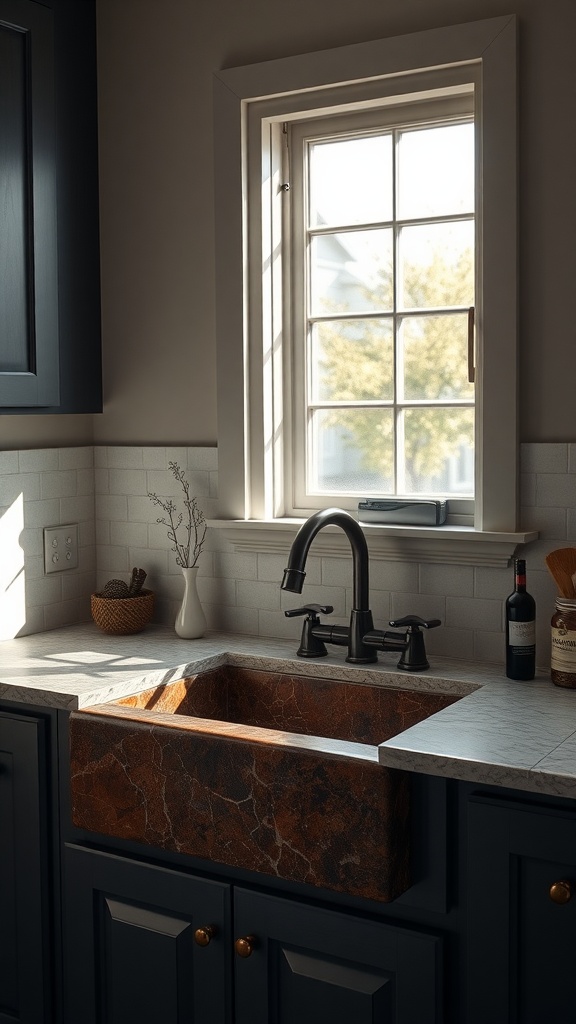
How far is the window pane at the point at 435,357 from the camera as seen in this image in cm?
252

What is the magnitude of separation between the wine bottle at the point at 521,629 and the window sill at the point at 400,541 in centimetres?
13

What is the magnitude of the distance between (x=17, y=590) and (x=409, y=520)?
3.42 ft

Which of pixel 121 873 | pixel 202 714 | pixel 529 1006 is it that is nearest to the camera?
pixel 529 1006

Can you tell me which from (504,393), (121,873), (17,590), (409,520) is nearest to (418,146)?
(504,393)

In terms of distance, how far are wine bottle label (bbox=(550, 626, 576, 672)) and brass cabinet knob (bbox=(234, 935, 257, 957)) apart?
2.62 ft

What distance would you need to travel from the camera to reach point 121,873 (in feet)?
6.93

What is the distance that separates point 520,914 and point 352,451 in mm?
1277

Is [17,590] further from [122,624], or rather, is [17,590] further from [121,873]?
[121,873]

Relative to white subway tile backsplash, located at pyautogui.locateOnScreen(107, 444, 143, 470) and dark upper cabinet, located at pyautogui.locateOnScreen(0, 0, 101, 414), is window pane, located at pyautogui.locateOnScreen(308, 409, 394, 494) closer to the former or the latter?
Answer: white subway tile backsplash, located at pyautogui.locateOnScreen(107, 444, 143, 470)

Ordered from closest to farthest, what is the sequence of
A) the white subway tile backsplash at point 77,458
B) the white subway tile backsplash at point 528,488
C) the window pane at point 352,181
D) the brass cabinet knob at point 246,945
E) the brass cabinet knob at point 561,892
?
the brass cabinet knob at point 561,892, the brass cabinet knob at point 246,945, the white subway tile backsplash at point 528,488, the window pane at point 352,181, the white subway tile backsplash at point 77,458

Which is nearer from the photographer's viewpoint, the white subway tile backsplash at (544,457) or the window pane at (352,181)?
the white subway tile backsplash at (544,457)

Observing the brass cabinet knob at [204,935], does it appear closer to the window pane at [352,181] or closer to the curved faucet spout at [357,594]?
the curved faucet spout at [357,594]

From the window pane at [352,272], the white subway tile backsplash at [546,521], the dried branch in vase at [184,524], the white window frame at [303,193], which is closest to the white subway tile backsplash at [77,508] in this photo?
the dried branch in vase at [184,524]

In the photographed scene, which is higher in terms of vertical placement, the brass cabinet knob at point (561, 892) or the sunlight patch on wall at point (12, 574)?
the sunlight patch on wall at point (12, 574)
